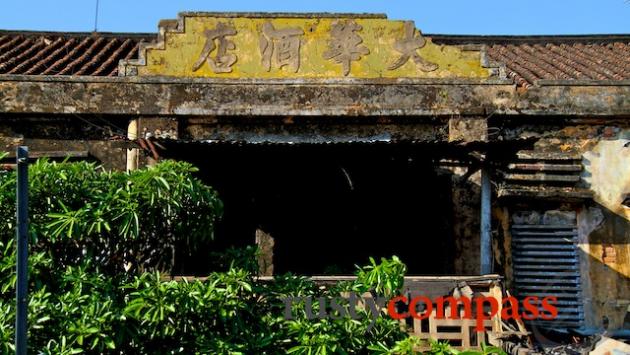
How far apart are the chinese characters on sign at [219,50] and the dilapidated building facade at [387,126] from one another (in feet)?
0.05

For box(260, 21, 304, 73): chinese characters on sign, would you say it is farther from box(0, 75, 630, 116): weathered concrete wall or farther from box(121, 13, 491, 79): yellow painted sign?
box(0, 75, 630, 116): weathered concrete wall

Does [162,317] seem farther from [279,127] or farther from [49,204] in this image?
[279,127]

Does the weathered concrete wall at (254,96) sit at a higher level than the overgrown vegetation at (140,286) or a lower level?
higher

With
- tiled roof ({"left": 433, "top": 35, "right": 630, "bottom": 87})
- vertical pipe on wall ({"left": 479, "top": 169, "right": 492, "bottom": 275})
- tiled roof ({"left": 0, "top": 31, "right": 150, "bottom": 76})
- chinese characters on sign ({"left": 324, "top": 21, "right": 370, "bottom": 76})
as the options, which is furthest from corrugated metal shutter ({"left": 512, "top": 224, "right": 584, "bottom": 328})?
tiled roof ({"left": 0, "top": 31, "right": 150, "bottom": 76})

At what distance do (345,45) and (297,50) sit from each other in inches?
Result: 26.1

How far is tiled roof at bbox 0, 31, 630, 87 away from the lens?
415 inches

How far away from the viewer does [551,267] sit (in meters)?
9.44

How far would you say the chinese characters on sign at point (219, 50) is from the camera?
9477 mm

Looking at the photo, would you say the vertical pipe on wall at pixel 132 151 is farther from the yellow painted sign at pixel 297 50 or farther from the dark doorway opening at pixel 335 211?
the dark doorway opening at pixel 335 211

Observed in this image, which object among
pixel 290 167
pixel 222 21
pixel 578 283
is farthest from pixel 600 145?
pixel 222 21

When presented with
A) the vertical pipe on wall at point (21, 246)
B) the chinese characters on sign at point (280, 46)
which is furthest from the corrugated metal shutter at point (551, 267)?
the vertical pipe on wall at point (21, 246)

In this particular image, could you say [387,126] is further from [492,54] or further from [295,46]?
[492,54]

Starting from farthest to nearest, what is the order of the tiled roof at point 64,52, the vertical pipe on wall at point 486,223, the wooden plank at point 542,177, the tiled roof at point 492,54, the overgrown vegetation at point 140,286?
the tiled roof at point 492,54
the tiled roof at point 64,52
the wooden plank at point 542,177
the vertical pipe on wall at point 486,223
the overgrown vegetation at point 140,286

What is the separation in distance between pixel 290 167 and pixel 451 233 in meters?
2.42
